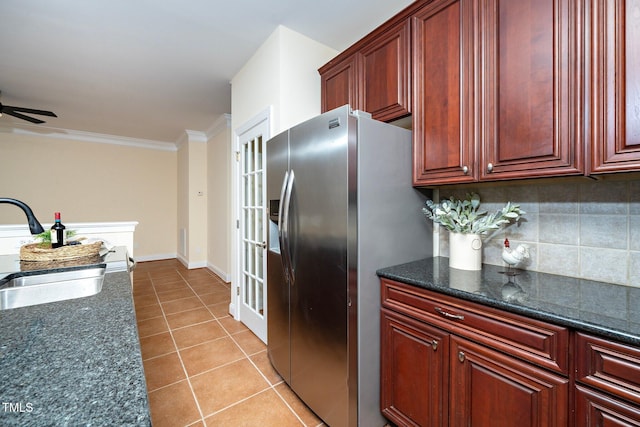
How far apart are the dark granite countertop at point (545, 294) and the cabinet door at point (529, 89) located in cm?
51

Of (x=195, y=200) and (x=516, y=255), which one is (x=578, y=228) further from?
(x=195, y=200)

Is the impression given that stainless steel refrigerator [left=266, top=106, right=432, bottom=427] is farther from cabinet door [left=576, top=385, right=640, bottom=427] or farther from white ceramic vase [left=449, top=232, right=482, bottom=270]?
cabinet door [left=576, top=385, right=640, bottom=427]

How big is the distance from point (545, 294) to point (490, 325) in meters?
0.28

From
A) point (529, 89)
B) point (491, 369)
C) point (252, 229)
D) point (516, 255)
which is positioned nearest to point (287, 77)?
point (252, 229)

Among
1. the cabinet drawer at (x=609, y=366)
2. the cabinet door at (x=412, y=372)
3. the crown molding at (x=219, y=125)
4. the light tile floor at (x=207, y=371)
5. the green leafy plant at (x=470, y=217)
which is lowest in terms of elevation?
the light tile floor at (x=207, y=371)

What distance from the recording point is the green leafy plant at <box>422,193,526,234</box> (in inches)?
56.8

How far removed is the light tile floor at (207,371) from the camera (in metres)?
1.57

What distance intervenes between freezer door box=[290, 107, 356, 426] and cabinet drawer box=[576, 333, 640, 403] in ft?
2.82

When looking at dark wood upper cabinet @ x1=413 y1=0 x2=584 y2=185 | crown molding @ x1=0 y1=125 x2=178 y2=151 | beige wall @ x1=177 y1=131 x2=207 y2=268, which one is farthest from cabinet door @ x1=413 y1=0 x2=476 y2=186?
crown molding @ x1=0 y1=125 x2=178 y2=151

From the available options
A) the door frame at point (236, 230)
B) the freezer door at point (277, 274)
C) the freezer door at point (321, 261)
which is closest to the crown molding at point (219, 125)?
the door frame at point (236, 230)

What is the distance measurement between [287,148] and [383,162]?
25.1 inches

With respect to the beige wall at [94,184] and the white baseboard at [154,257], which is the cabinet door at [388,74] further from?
the white baseboard at [154,257]

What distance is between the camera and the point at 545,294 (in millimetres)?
1101

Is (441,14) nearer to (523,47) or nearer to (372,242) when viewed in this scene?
(523,47)
